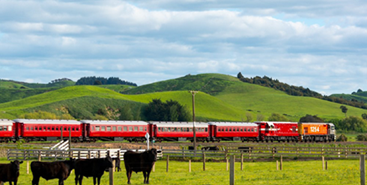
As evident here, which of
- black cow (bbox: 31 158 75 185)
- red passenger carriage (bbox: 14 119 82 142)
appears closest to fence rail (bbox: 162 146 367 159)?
black cow (bbox: 31 158 75 185)

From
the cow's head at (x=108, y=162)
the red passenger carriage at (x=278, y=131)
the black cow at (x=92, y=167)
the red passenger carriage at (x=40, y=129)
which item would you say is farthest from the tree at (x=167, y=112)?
the cow's head at (x=108, y=162)

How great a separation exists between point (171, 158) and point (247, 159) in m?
7.71

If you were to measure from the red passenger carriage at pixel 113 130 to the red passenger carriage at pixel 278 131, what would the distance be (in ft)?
75.8

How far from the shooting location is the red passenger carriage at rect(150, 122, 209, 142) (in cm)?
8719

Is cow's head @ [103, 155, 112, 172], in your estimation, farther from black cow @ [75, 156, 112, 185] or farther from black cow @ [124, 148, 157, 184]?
black cow @ [124, 148, 157, 184]

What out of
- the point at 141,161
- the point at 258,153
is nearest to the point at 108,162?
the point at 141,161

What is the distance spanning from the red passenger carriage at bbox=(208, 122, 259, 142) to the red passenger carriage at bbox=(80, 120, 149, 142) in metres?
12.6

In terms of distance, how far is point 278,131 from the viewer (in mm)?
98312

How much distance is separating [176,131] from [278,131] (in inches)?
836

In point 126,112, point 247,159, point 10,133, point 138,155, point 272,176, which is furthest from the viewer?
point 126,112

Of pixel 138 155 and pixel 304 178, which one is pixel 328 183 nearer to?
pixel 304 178

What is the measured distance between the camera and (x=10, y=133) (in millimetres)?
75562

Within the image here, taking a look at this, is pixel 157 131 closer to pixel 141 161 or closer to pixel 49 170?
pixel 141 161

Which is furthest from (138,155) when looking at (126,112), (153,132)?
(126,112)
